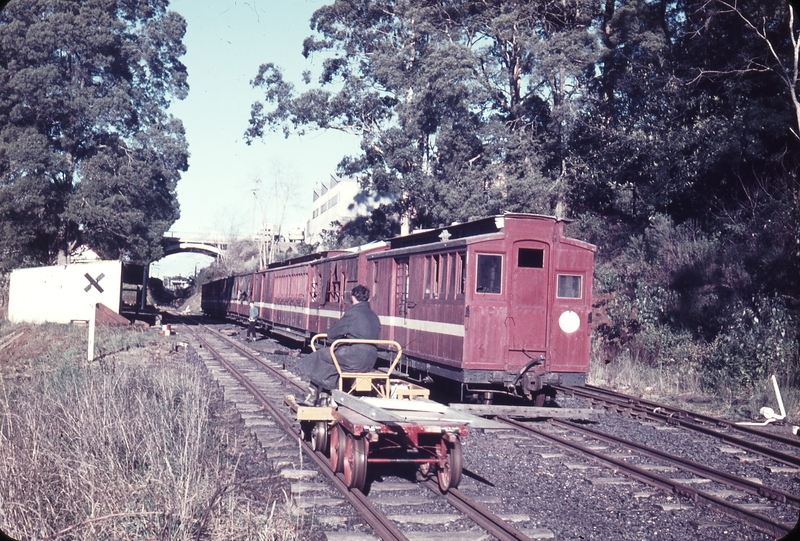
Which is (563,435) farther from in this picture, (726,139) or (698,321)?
(726,139)

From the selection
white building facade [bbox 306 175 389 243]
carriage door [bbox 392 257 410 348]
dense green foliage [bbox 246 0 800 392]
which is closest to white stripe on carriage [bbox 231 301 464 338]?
carriage door [bbox 392 257 410 348]

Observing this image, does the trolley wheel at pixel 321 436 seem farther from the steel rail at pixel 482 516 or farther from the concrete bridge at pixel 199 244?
the concrete bridge at pixel 199 244

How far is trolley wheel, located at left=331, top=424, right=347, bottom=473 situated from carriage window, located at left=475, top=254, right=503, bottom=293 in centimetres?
417

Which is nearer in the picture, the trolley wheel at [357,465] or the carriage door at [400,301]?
the trolley wheel at [357,465]

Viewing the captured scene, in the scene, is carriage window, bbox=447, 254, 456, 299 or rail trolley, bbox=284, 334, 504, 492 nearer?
rail trolley, bbox=284, 334, 504, 492

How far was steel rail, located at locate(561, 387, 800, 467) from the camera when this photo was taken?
29.0ft

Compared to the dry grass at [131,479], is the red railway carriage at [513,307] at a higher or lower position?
higher

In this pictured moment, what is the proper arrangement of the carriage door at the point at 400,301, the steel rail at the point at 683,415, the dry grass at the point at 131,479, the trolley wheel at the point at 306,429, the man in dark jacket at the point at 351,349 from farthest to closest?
1. the carriage door at the point at 400,301
2. the steel rail at the point at 683,415
3. the trolley wheel at the point at 306,429
4. the man in dark jacket at the point at 351,349
5. the dry grass at the point at 131,479

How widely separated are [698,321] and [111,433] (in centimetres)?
1512

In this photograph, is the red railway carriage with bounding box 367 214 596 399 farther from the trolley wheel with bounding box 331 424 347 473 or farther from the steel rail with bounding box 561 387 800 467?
the trolley wheel with bounding box 331 424 347 473

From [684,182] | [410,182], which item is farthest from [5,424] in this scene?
[410,182]

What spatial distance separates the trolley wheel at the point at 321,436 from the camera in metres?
7.77

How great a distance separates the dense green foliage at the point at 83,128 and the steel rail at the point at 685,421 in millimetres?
25995

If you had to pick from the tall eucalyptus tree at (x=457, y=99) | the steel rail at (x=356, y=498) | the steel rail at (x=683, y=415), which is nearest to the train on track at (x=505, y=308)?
the steel rail at (x=683, y=415)
